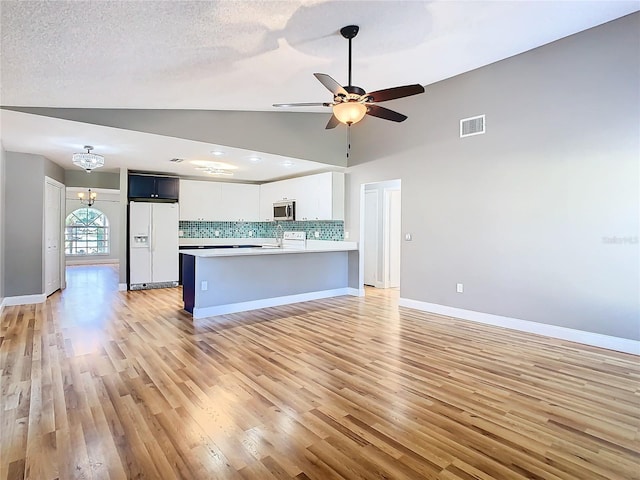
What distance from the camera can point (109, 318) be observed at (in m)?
4.67

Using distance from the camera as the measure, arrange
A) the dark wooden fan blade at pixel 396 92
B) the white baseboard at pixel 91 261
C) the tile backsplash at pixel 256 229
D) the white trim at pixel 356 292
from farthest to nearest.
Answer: the white baseboard at pixel 91 261
the tile backsplash at pixel 256 229
the white trim at pixel 356 292
the dark wooden fan blade at pixel 396 92

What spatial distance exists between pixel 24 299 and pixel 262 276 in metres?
3.85

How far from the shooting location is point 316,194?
6.56 m

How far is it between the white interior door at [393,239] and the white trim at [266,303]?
4.38ft

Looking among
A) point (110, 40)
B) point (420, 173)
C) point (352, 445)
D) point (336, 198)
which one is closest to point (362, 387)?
point (352, 445)

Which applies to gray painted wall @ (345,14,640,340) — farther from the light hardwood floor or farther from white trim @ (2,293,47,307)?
white trim @ (2,293,47,307)

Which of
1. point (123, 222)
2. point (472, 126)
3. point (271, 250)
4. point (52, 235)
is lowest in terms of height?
point (271, 250)

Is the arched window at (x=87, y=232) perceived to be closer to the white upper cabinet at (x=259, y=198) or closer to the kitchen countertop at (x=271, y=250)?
the kitchen countertop at (x=271, y=250)

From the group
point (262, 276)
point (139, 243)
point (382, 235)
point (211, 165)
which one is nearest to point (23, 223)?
point (139, 243)

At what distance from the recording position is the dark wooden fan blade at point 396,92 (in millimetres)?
2701

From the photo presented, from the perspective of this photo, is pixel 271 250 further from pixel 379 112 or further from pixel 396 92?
pixel 396 92

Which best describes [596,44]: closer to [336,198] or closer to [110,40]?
[336,198]

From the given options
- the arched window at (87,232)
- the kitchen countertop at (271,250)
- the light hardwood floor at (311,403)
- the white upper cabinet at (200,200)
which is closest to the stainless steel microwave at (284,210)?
the kitchen countertop at (271,250)

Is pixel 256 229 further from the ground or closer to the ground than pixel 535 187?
closer to the ground
